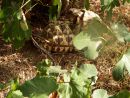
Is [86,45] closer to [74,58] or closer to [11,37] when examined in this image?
[11,37]

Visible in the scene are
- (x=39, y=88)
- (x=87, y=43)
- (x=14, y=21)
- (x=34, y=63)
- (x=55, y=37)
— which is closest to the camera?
(x=39, y=88)

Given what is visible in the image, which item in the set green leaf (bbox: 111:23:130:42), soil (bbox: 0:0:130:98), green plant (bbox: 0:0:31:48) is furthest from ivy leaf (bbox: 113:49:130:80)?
soil (bbox: 0:0:130:98)

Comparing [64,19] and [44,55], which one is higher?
[64,19]

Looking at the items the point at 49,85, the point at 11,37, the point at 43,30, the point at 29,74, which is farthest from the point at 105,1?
the point at 43,30

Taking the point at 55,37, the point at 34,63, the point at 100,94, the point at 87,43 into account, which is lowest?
the point at 34,63

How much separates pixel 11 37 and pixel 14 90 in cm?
109

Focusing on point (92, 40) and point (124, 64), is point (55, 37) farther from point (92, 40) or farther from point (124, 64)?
point (92, 40)

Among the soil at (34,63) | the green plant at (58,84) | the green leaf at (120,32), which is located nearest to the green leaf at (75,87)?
the green plant at (58,84)

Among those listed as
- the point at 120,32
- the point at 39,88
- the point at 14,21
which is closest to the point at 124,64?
the point at 120,32

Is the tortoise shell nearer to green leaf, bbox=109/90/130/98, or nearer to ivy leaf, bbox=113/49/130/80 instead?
ivy leaf, bbox=113/49/130/80

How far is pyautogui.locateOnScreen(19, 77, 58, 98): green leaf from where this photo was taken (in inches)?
30.2

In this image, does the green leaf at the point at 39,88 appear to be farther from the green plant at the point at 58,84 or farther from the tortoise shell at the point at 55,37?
the tortoise shell at the point at 55,37

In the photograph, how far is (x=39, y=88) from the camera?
0.77 metres

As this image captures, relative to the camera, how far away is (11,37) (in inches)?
73.8
